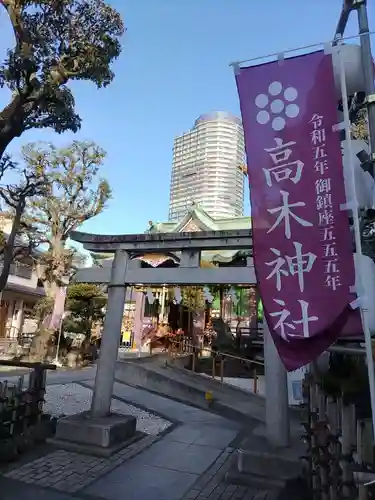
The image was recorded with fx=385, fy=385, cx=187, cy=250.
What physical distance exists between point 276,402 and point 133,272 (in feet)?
11.1

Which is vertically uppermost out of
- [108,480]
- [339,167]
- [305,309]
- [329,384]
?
[339,167]

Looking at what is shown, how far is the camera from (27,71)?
675cm

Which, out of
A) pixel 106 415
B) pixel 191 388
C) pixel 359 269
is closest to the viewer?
pixel 359 269

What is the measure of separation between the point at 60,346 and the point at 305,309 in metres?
19.1

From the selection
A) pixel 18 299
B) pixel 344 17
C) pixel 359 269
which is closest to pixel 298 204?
pixel 359 269

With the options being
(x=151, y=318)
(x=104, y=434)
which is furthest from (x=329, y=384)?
(x=151, y=318)

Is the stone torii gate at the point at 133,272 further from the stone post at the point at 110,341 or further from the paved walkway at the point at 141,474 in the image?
the paved walkway at the point at 141,474

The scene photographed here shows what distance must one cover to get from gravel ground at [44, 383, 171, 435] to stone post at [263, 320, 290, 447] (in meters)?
3.07

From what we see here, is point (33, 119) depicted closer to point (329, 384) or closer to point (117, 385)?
point (329, 384)

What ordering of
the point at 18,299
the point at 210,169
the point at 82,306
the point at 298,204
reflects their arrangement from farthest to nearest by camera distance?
the point at 210,169 < the point at 18,299 < the point at 82,306 < the point at 298,204

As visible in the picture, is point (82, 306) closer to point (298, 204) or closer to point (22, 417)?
point (22, 417)

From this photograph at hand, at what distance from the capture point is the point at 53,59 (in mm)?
7477

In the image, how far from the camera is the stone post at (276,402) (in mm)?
5582

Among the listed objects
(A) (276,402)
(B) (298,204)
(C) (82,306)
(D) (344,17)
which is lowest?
(A) (276,402)
